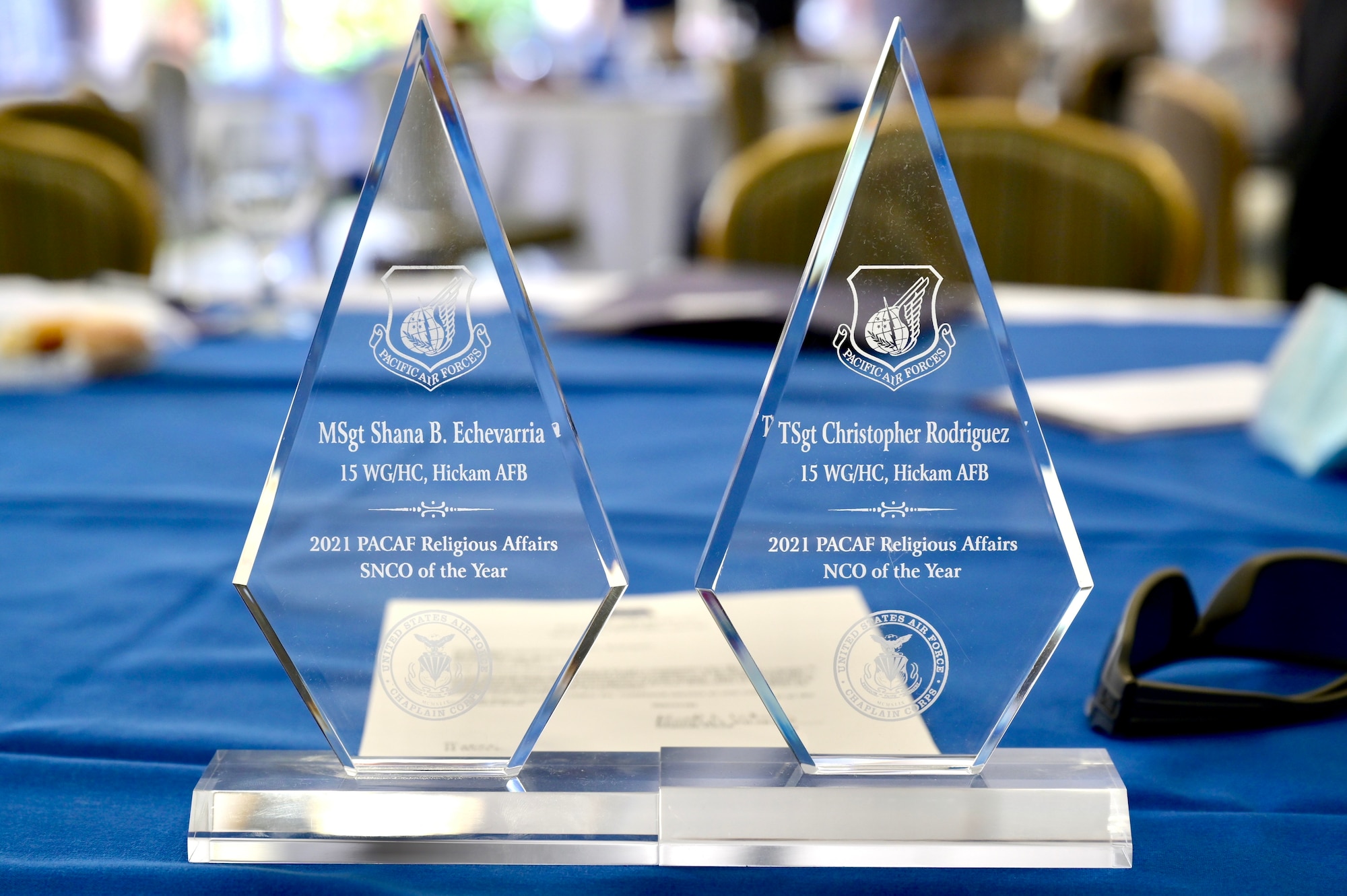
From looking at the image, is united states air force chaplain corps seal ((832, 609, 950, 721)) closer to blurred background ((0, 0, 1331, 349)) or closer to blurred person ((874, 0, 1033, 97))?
blurred background ((0, 0, 1331, 349))

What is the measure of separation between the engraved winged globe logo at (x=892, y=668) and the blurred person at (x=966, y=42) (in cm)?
158

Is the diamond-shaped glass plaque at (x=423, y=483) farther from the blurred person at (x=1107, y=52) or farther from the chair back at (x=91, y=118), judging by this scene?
the blurred person at (x=1107, y=52)

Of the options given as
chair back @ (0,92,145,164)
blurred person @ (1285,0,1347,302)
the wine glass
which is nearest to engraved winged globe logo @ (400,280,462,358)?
the wine glass

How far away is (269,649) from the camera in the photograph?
18.3 inches

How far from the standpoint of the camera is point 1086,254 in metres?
1.34

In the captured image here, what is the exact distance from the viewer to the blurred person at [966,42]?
1810 millimetres

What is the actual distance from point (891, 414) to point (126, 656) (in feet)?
1.11

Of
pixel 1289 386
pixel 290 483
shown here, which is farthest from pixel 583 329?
pixel 290 483

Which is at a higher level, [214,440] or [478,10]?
[478,10]

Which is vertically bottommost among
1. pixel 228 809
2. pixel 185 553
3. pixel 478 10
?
pixel 228 809

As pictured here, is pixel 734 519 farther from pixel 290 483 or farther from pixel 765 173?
pixel 765 173

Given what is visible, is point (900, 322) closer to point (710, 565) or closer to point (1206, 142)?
point (710, 565)

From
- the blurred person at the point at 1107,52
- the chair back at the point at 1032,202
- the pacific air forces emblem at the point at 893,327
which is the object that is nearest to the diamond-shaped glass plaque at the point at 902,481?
the pacific air forces emblem at the point at 893,327

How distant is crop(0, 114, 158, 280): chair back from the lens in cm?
148
